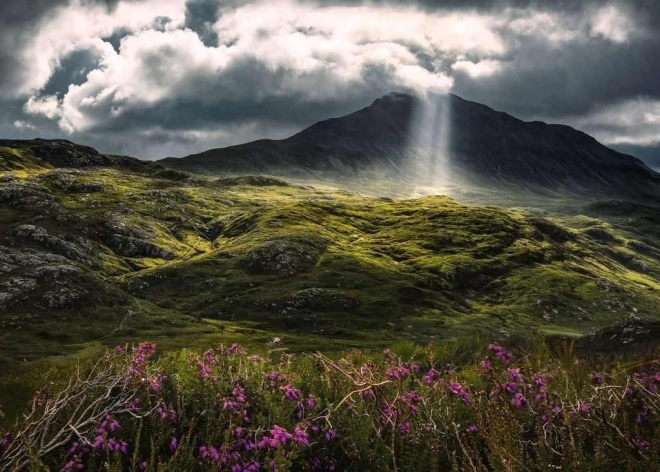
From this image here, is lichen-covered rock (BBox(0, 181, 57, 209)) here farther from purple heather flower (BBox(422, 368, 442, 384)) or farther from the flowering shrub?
purple heather flower (BBox(422, 368, 442, 384))

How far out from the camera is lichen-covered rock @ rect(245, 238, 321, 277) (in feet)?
523

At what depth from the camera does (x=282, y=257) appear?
164 meters

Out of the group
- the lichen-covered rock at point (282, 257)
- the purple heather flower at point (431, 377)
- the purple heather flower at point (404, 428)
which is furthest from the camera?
the lichen-covered rock at point (282, 257)

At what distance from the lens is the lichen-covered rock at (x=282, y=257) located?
15938 centimetres

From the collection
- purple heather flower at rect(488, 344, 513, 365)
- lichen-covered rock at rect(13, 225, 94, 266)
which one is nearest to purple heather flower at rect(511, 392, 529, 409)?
purple heather flower at rect(488, 344, 513, 365)

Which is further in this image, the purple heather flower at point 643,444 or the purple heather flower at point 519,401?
the purple heather flower at point 519,401

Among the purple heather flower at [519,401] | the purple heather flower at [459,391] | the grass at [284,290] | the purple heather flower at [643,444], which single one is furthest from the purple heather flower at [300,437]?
the grass at [284,290]

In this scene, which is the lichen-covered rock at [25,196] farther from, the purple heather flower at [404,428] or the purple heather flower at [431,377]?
the purple heather flower at [404,428]

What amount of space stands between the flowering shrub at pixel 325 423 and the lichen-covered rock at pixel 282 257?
149870 mm

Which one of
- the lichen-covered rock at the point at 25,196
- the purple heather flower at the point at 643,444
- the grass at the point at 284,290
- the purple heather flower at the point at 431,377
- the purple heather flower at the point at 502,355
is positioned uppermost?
the purple heather flower at the point at 502,355

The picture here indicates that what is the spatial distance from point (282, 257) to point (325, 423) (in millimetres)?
158354

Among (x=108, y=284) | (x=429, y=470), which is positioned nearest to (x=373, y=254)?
(x=108, y=284)

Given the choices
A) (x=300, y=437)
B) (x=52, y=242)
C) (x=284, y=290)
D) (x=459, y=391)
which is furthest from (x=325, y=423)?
(x=52, y=242)

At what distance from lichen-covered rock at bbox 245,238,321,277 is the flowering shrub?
150 m
